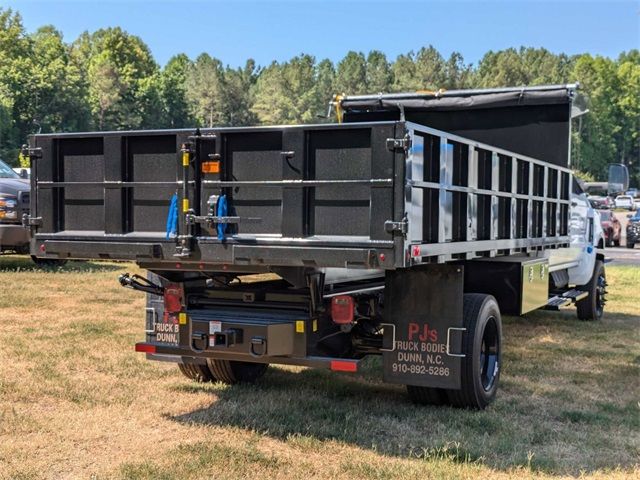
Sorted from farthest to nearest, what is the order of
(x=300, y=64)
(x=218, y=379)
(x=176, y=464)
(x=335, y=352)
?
(x=300, y=64) → (x=218, y=379) → (x=335, y=352) → (x=176, y=464)

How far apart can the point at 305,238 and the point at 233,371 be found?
2.22 m

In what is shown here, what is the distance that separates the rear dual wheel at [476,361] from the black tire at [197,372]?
178 cm

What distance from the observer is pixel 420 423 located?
5445mm

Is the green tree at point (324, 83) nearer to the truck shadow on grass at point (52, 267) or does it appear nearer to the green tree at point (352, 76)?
the green tree at point (352, 76)

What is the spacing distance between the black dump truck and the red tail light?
0.04ft

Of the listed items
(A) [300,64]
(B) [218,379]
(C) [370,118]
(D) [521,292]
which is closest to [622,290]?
(C) [370,118]

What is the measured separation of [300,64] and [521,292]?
349ft

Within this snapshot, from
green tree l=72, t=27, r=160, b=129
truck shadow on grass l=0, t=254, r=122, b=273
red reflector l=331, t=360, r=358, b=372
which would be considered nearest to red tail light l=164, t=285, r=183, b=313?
red reflector l=331, t=360, r=358, b=372

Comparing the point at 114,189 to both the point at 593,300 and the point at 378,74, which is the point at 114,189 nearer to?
the point at 593,300

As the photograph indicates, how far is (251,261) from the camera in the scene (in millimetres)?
4727

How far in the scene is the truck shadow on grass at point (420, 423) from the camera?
4832 millimetres

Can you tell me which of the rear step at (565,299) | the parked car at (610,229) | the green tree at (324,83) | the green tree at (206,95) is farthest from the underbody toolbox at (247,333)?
the green tree at (324,83)

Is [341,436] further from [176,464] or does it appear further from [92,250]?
[92,250]

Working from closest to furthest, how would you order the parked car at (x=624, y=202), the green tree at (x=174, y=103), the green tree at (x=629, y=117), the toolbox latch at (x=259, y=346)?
the toolbox latch at (x=259, y=346) < the parked car at (x=624, y=202) < the green tree at (x=174, y=103) < the green tree at (x=629, y=117)
